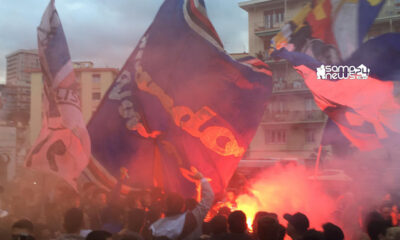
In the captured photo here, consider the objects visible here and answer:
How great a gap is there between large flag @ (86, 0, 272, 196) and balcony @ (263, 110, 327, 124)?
530 inches

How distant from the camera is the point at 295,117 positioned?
794 inches

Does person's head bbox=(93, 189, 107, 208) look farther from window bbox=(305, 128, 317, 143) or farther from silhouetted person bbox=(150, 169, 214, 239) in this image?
window bbox=(305, 128, 317, 143)

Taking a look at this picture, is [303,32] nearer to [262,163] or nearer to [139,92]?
[139,92]

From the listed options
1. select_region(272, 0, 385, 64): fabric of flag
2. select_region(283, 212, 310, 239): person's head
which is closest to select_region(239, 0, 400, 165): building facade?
select_region(272, 0, 385, 64): fabric of flag

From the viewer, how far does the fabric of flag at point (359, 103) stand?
599cm

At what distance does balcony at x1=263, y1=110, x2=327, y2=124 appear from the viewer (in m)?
19.3

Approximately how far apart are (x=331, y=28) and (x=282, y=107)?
14.7 m

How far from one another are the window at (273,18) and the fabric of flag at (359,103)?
15.6 meters

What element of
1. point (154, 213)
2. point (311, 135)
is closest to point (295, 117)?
point (311, 135)

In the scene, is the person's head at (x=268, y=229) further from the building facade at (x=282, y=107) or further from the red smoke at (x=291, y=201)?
the building facade at (x=282, y=107)

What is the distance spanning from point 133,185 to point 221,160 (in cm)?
163

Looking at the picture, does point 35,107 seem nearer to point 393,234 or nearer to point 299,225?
point 299,225

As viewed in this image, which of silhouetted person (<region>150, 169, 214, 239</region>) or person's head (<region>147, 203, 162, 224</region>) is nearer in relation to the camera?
silhouetted person (<region>150, 169, 214, 239</region>)

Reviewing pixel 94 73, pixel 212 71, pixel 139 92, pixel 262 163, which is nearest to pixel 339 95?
pixel 212 71
